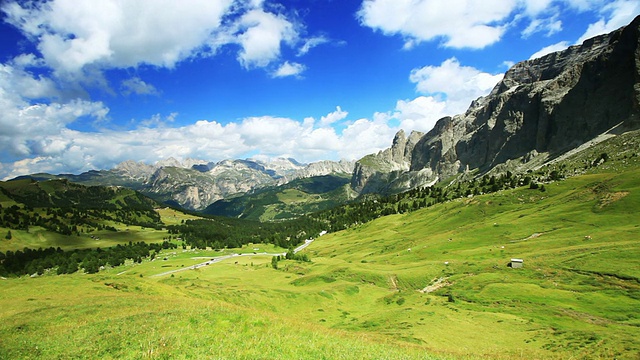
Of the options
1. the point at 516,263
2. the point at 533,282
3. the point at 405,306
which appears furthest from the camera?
the point at 516,263

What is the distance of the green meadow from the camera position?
2098 cm

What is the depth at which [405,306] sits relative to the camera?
187 feet

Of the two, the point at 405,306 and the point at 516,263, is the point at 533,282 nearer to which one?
the point at 516,263

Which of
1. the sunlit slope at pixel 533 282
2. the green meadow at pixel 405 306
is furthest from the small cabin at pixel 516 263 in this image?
the green meadow at pixel 405 306

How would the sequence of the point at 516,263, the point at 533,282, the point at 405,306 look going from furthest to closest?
the point at 516,263
the point at 533,282
the point at 405,306

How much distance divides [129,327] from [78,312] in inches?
559

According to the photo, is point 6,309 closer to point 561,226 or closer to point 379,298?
point 379,298

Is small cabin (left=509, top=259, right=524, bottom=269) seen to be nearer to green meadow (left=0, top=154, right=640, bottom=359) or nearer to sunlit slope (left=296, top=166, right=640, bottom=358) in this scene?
sunlit slope (left=296, top=166, right=640, bottom=358)

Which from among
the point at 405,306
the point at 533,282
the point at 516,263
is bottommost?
the point at 405,306

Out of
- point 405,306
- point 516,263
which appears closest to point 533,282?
point 516,263

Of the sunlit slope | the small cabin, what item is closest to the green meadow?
the sunlit slope

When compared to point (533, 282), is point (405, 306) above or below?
below

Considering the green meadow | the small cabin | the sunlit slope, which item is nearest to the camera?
the green meadow

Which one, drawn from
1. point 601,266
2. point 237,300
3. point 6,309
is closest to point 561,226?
point 601,266
